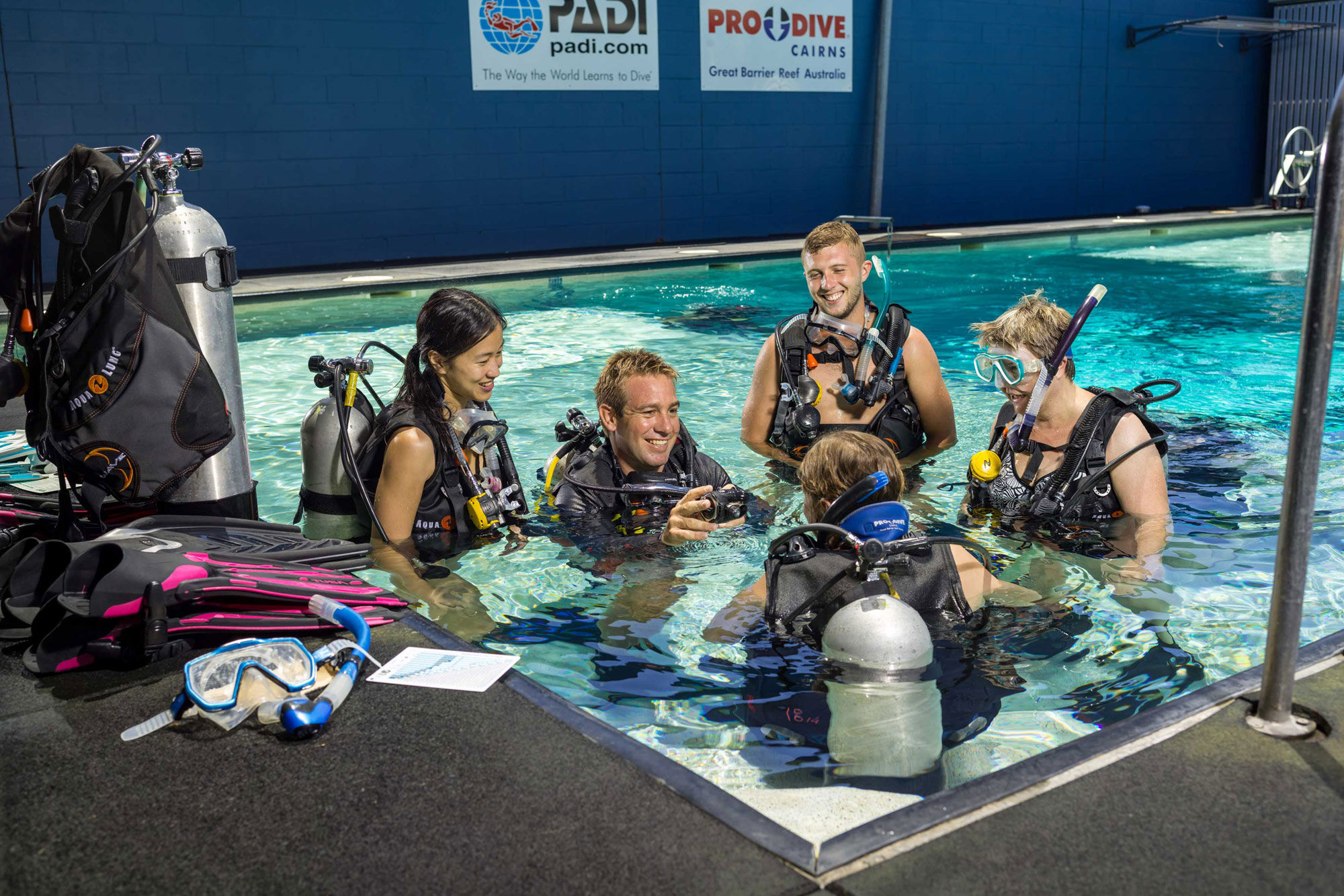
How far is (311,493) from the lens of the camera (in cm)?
378

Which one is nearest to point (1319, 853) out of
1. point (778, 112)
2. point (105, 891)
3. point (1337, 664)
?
point (1337, 664)

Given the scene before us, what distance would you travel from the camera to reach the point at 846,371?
4648 millimetres

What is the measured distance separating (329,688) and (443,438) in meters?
1.53

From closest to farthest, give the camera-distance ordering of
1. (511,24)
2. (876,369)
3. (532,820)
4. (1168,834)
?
(1168,834) < (532,820) < (876,369) < (511,24)

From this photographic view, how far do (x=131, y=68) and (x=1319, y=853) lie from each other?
1228 cm

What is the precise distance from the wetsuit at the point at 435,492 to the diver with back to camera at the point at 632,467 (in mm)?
345

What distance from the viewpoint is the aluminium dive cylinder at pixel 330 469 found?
369 centimetres

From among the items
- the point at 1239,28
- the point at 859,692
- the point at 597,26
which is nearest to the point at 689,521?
the point at 859,692

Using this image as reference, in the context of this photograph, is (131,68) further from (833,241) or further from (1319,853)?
(1319,853)

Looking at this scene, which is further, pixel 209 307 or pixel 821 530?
pixel 209 307

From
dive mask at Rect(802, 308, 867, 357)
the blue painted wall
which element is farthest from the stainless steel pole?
dive mask at Rect(802, 308, 867, 357)

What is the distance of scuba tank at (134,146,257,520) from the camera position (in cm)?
304

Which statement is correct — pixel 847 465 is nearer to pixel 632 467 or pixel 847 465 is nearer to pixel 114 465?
pixel 632 467

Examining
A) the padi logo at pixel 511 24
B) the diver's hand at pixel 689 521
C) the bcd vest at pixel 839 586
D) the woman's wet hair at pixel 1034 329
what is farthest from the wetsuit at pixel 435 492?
the padi logo at pixel 511 24
